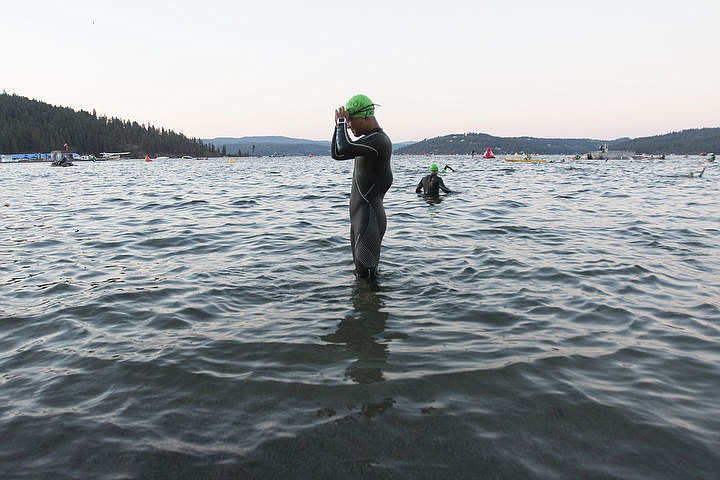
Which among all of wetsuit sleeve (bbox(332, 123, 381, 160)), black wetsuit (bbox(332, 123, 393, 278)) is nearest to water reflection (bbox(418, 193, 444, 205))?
black wetsuit (bbox(332, 123, 393, 278))

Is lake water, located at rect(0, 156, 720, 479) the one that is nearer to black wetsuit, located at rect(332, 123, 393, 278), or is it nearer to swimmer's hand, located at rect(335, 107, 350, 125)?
black wetsuit, located at rect(332, 123, 393, 278)

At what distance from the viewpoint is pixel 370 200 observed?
6000mm

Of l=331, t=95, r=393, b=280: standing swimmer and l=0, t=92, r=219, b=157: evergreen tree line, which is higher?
l=0, t=92, r=219, b=157: evergreen tree line

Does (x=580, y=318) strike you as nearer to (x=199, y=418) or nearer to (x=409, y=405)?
(x=409, y=405)

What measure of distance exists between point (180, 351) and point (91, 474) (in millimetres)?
1703

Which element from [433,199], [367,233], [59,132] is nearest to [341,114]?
[367,233]

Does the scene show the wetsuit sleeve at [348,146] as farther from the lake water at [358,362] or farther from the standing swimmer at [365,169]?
the lake water at [358,362]

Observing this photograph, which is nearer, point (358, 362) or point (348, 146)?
point (358, 362)

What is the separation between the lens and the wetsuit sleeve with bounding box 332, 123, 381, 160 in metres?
5.31

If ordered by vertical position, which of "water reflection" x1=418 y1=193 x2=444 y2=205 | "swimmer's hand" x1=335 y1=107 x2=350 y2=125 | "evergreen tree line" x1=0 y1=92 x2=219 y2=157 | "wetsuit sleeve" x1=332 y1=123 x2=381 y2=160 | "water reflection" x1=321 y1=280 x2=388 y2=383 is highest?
"evergreen tree line" x1=0 y1=92 x2=219 y2=157

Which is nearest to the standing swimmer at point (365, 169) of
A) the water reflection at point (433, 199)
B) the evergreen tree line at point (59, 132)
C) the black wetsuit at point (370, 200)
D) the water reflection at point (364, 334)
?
the black wetsuit at point (370, 200)

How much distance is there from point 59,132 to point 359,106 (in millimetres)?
192103

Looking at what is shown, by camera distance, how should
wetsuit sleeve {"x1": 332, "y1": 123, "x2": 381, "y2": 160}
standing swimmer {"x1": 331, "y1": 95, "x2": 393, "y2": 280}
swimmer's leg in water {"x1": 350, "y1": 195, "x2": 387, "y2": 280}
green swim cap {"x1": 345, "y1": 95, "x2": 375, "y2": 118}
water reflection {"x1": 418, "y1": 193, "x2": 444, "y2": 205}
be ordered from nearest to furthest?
wetsuit sleeve {"x1": 332, "y1": 123, "x2": 381, "y2": 160}, standing swimmer {"x1": 331, "y1": 95, "x2": 393, "y2": 280}, green swim cap {"x1": 345, "y1": 95, "x2": 375, "y2": 118}, swimmer's leg in water {"x1": 350, "y1": 195, "x2": 387, "y2": 280}, water reflection {"x1": 418, "y1": 193, "x2": 444, "y2": 205}

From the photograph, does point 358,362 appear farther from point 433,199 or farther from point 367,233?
point 433,199
